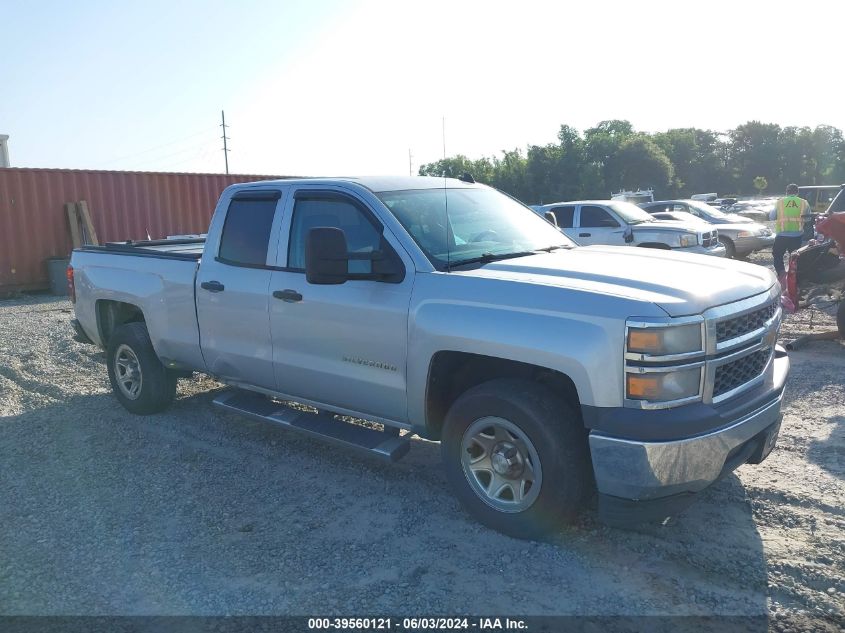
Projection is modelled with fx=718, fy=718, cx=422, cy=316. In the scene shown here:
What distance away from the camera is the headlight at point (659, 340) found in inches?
129

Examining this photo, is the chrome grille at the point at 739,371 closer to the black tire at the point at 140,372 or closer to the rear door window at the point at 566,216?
the black tire at the point at 140,372

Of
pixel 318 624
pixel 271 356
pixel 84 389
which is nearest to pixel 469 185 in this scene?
pixel 271 356

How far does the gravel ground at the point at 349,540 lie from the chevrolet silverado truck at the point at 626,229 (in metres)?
8.18

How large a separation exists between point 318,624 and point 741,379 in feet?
7.97

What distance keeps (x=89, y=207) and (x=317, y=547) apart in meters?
14.9

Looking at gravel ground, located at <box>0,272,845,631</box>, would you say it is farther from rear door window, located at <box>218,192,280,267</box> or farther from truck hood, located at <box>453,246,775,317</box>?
rear door window, located at <box>218,192,280,267</box>

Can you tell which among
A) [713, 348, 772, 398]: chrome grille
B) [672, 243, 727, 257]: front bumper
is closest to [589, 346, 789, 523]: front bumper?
[713, 348, 772, 398]: chrome grille

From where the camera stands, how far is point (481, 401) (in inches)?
151

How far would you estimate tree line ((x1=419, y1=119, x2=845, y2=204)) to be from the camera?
44500 millimetres

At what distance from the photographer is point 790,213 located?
12453 millimetres

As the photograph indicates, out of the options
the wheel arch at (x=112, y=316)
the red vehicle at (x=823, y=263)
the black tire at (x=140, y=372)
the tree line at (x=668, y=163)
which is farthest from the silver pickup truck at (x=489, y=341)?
the tree line at (x=668, y=163)

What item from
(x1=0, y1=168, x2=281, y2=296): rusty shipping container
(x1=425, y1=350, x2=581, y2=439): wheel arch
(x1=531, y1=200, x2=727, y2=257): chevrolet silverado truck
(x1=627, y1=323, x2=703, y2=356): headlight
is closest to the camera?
(x1=627, y1=323, x2=703, y2=356): headlight

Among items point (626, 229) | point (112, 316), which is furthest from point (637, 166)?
point (112, 316)

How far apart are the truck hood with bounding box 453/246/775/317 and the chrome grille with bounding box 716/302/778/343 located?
10cm
